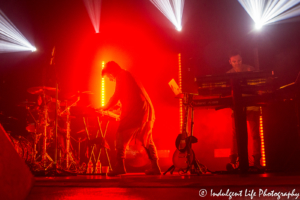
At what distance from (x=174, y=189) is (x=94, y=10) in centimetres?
575

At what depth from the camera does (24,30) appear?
714 cm

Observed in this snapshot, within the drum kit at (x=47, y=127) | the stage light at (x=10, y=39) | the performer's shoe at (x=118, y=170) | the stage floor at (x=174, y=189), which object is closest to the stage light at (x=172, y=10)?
the drum kit at (x=47, y=127)

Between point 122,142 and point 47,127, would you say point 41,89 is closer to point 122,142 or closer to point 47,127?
point 47,127

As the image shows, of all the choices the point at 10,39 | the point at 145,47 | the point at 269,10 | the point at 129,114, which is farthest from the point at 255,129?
the point at 10,39

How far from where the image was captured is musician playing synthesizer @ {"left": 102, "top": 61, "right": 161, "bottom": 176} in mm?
3990

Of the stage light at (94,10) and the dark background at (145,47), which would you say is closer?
the dark background at (145,47)

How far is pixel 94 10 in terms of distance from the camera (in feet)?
23.0

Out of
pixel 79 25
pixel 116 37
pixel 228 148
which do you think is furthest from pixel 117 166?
pixel 79 25

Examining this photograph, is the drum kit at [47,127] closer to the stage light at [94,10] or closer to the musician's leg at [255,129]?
the stage light at [94,10]

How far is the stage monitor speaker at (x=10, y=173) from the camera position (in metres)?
2.20

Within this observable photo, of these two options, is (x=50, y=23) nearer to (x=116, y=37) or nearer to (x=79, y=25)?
(x=79, y=25)

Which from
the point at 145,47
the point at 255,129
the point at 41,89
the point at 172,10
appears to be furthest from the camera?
the point at 145,47

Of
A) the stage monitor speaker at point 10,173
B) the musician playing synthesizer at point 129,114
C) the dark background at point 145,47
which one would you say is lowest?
the stage monitor speaker at point 10,173

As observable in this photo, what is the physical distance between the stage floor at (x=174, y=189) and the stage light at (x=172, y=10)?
4842 millimetres
